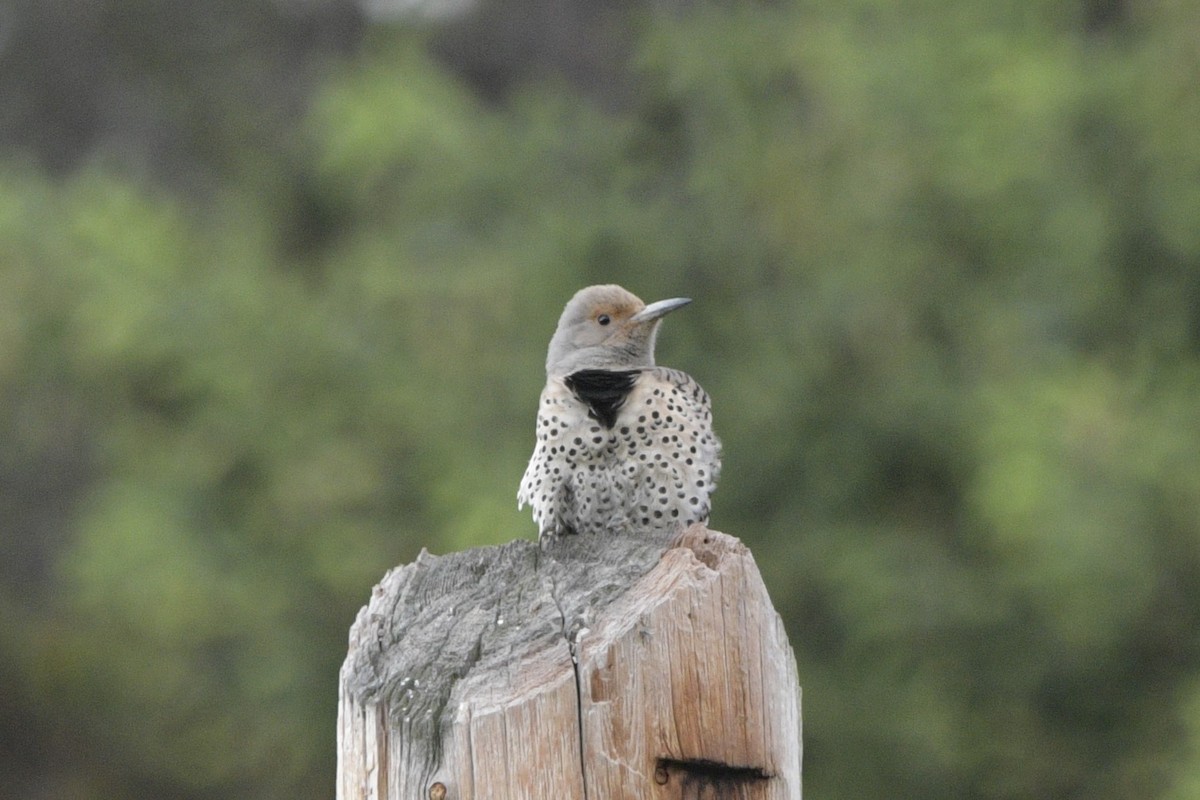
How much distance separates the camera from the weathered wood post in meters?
2.81

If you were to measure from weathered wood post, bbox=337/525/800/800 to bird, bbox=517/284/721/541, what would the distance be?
6.26ft

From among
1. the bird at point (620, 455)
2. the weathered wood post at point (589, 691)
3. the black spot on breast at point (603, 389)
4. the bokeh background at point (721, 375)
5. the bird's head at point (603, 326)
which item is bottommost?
the weathered wood post at point (589, 691)

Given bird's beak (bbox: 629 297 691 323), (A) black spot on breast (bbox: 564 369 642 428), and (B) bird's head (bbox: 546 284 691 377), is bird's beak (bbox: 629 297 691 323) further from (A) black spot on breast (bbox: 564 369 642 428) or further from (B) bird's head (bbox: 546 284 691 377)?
(A) black spot on breast (bbox: 564 369 642 428)

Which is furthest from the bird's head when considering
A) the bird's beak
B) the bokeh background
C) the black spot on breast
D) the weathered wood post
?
the bokeh background

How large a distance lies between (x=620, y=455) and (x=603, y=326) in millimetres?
865

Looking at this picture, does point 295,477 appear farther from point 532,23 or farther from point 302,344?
point 532,23

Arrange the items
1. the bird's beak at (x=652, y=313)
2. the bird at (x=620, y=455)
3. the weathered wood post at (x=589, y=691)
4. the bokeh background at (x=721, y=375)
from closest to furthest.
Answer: the weathered wood post at (x=589, y=691) < the bird at (x=620, y=455) < the bird's beak at (x=652, y=313) < the bokeh background at (x=721, y=375)

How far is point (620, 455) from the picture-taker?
5.14 m

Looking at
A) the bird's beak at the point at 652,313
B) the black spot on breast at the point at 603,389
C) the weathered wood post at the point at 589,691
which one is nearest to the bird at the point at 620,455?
the black spot on breast at the point at 603,389

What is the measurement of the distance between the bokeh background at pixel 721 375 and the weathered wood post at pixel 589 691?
7113 millimetres

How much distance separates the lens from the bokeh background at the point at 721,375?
35.9 ft

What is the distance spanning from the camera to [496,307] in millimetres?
13164

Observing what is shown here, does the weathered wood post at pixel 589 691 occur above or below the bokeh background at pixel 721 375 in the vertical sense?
below

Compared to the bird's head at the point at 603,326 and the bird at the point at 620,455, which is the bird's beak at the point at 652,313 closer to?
the bird's head at the point at 603,326
